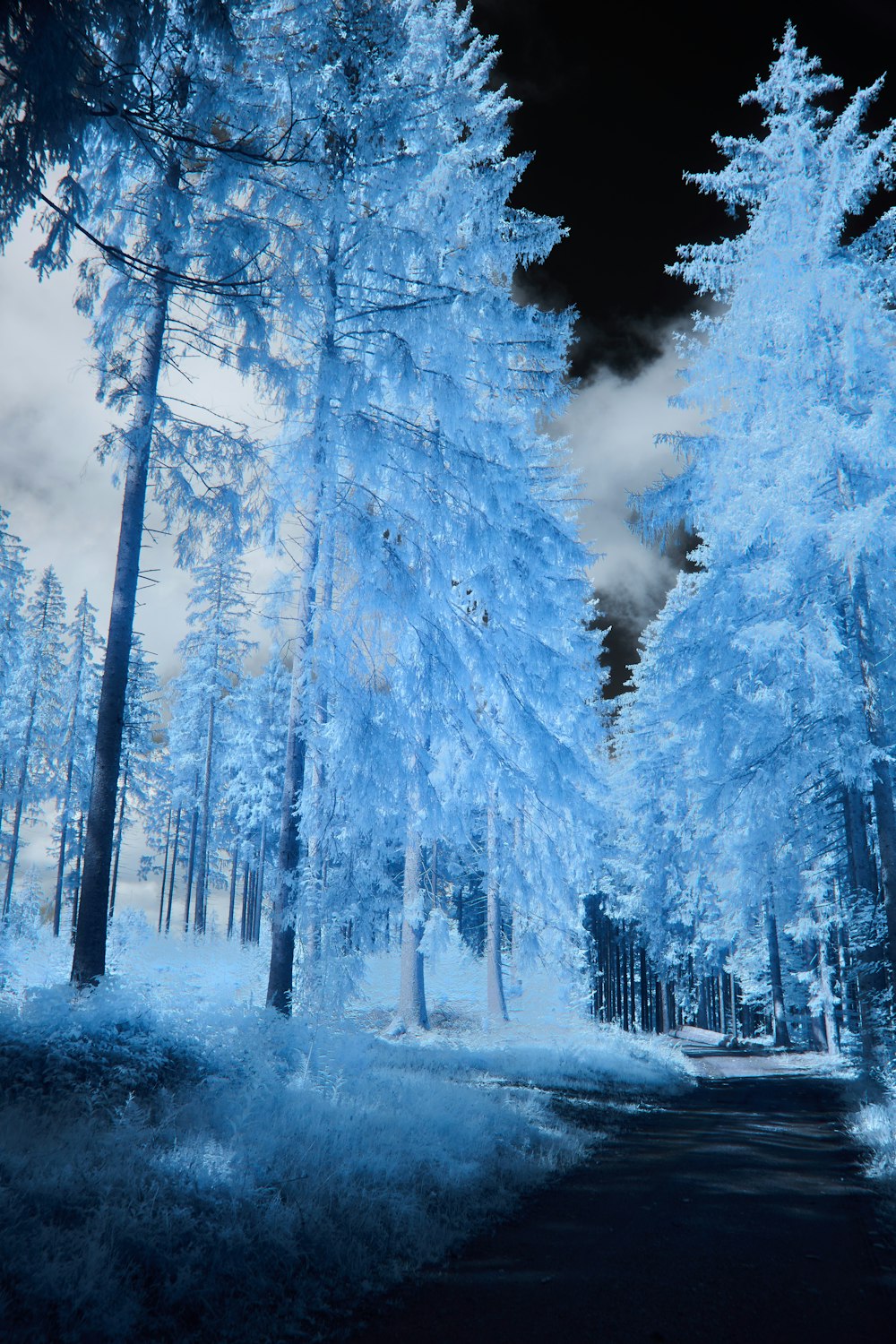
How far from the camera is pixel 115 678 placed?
1012cm

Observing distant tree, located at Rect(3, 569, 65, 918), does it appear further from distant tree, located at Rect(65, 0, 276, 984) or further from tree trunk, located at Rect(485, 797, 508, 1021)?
distant tree, located at Rect(65, 0, 276, 984)

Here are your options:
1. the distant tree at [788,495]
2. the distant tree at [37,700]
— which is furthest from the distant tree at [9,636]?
the distant tree at [788,495]

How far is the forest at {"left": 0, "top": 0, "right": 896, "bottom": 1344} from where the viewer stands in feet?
17.8

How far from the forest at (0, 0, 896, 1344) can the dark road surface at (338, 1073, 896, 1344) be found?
1.17ft

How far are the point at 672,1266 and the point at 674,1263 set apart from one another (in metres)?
0.08

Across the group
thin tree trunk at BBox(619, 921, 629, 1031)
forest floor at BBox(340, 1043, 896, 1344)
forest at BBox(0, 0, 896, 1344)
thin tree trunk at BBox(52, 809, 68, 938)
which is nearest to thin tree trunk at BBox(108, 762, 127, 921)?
thin tree trunk at BBox(52, 809, 68, 938)

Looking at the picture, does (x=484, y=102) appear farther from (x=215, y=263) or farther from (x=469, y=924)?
(x=469, y=924)

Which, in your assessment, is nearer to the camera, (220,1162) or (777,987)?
(220,1162)

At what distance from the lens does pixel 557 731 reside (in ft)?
69.4

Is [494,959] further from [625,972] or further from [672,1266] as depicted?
[625,972]

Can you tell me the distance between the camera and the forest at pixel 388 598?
541 cm

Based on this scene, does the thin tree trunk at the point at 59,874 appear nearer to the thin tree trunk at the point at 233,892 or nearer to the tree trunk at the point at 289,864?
the thin tree trunk at the point at 233,892

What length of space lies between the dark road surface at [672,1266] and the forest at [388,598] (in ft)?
1.17

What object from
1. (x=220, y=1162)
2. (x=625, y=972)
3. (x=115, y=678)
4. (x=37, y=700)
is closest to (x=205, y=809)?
(x=37, y=700)
